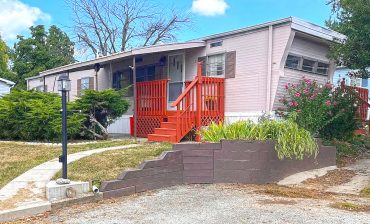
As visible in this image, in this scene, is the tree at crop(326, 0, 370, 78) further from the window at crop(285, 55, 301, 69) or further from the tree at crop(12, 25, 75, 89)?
the tree at crop(12, 25, 75, 89)

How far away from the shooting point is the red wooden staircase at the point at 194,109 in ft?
33.4

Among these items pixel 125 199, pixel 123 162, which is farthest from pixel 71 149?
pixel 125 199

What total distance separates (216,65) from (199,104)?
2208mm

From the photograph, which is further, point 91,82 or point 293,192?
point 91,82

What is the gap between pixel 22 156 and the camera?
8.71m

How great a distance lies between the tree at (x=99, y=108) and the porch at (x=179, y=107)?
1.09m

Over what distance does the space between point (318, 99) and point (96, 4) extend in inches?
987

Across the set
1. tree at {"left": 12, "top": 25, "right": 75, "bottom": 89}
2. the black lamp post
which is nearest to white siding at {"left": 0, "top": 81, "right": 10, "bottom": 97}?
tree at {"left": 12, "top": 25, "right": 75, "bottom": 89}

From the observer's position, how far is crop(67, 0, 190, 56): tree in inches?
1201

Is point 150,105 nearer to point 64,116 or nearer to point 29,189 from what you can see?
point 64,116

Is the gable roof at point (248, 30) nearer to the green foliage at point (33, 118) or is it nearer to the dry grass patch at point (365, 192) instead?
the green foliage at point (33, 118)

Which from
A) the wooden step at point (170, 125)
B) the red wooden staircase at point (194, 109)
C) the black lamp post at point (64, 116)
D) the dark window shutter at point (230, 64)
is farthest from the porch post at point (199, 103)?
the black lamp post at point (64, 116)

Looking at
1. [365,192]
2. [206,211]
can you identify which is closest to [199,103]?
[365,192]

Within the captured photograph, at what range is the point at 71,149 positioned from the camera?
9.35m
